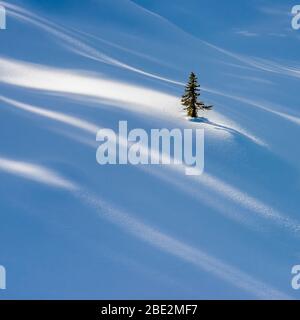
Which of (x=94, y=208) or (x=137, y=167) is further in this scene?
(x=137, y=167)

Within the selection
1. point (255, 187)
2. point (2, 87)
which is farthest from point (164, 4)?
point (255, 187)

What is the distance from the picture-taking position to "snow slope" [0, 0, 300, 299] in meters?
8.80

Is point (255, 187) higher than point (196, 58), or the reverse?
point (196, 58)

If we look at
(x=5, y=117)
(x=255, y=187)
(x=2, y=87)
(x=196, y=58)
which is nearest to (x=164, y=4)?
(x=196, y=58)

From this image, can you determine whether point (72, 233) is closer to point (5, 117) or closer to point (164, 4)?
point (5, 117)

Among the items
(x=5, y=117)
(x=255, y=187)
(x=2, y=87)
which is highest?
(x=2, y=87)

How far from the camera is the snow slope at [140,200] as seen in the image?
347 inches

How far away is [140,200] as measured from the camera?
10.4 m
